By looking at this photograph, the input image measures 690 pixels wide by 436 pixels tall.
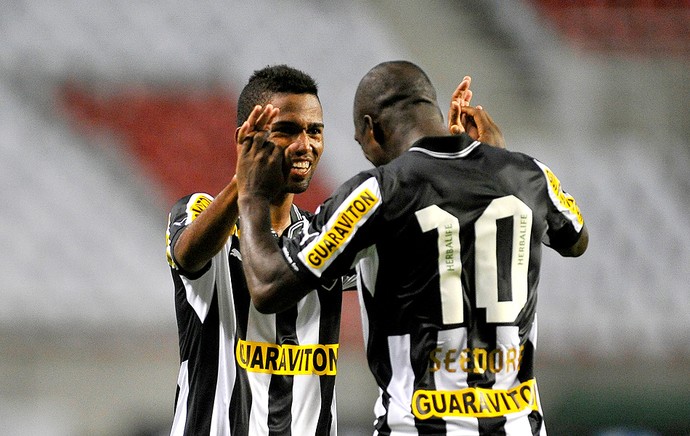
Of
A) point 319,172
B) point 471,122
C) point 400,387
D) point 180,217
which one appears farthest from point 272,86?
point 319,172

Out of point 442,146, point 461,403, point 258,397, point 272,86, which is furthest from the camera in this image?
point 272,86

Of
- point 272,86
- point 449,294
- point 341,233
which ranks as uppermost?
point 272,86

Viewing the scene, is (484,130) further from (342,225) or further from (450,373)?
(450,373)

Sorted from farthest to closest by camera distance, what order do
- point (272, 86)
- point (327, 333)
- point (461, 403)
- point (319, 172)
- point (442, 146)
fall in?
point (319, 172) → point (272, 86) → point (327, 333) → point (442, 146) → point (461, 403)

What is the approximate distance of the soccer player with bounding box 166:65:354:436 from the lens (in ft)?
10.1

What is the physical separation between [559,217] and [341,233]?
2.15 feet

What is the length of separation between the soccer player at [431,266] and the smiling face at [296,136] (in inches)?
21.2

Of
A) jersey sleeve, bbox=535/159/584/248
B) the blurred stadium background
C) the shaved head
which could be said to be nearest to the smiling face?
the shaved head

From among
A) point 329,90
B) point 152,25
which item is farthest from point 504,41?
point 152,25

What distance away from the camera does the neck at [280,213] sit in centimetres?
333

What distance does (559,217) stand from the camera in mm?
2805

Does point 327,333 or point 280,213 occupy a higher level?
point 280,213

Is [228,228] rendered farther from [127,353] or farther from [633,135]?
[633,135]

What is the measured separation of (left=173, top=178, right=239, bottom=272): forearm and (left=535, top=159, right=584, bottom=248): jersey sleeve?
0.88 m
